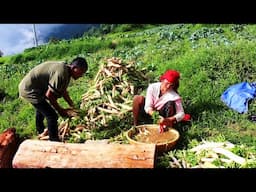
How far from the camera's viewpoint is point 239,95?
4.49m

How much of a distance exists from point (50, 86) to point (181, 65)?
118 cm

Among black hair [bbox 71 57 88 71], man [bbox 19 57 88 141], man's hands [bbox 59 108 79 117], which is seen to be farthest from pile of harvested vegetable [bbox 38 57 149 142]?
black hair [bbox 71 57 88 71]

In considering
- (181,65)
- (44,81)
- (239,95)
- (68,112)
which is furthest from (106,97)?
(239,95)

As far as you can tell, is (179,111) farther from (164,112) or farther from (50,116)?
(50,116)

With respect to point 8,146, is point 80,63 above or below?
above

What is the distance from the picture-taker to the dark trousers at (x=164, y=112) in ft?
14.2

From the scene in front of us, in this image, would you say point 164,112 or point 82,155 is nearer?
point 82,155

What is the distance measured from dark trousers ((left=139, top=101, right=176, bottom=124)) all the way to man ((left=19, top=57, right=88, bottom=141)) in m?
0.61
